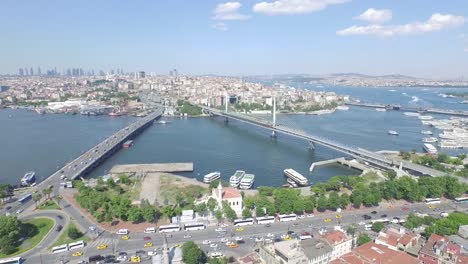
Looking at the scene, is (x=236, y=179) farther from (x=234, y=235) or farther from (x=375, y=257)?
(x=375, y=257)

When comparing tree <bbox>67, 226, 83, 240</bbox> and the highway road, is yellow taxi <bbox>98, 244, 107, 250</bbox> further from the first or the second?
tree <bbox>67, 226, 83, 240</bbox>

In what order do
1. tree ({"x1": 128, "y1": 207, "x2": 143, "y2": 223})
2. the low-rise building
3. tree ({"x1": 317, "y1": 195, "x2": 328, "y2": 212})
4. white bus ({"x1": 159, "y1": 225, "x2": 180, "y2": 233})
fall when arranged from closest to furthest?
the low-rise building
white bus ({"x1": 159, "y1": 225, "x2": 180, "y2": 233})
tree ({"x1": 128, "y1": 207, "x2": 143, "y2": 223})
tree ({"x1": 317, "y1": 195, "x2": 328, "y2": 212})

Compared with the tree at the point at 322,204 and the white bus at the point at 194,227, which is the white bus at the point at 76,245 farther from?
the tree at the point at 322,204

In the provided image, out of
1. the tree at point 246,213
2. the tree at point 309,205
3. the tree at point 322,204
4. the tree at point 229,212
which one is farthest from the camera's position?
the tree at point 322,204

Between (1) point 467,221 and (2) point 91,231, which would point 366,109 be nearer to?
(1) point 467,221

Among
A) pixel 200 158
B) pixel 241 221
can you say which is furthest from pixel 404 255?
A: pixel 200 158

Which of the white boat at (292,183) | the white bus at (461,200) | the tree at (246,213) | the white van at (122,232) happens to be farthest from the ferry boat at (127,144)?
the white bus at (461,200)

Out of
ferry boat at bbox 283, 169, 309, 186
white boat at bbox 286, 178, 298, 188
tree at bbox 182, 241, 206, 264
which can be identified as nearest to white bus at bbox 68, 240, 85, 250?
tree at bbox 182, 241, 206, 264
